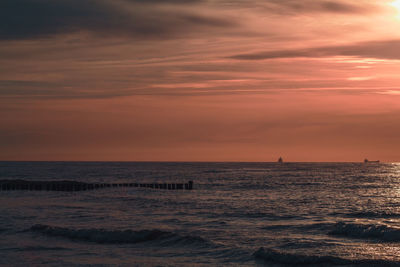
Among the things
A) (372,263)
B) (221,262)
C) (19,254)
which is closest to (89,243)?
(19,254)

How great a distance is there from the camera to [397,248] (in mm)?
25672

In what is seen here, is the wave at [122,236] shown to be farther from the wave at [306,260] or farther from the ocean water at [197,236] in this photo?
the wave at [306,260]

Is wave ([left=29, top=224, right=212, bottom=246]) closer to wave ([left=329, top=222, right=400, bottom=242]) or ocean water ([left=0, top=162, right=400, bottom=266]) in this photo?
ocean water ([left=0, top=162, right=400, bottom=266])

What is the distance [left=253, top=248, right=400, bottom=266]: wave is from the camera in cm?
2209

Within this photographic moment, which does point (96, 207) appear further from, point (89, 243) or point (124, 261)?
point (124, 261)

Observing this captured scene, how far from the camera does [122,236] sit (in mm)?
27969

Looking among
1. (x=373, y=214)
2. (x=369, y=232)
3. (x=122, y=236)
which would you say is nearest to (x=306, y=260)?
(x=369, y=232)

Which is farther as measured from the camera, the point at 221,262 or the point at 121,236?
the point at 121,236

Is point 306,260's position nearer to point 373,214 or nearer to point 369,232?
point 369,232

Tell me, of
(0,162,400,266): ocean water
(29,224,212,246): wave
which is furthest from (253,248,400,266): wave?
(29,224,212,246): wave

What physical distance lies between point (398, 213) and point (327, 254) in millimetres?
20565

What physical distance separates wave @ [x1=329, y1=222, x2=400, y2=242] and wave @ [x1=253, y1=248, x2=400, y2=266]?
6.54 m

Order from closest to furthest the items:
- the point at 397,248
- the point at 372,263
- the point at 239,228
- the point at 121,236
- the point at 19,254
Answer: the point at 372,263, the point at 19,254, the point at 397,248, the point at 121,236, the point at 239,228

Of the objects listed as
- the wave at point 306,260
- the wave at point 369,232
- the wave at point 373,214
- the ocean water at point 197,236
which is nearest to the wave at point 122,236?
the ocean water at point 197,236
